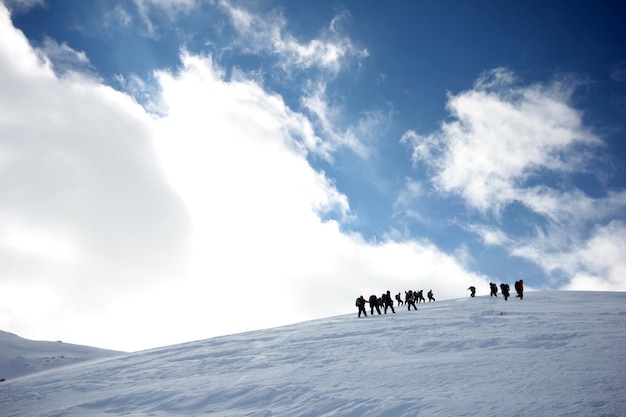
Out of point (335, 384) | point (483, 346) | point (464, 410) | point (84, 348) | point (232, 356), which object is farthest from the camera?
point (84, 348)

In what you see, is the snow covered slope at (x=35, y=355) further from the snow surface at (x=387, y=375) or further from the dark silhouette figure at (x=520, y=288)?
the dark silhouette figure at (x=520, y=288)

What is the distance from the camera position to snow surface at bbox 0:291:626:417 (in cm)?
765

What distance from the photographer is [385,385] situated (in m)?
9.42

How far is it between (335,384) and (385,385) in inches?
57.2

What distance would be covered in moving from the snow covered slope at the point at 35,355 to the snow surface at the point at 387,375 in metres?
7.55

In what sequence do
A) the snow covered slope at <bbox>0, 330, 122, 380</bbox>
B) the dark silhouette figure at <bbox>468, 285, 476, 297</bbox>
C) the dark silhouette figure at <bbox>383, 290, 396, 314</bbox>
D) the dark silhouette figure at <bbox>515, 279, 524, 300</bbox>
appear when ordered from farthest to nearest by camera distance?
the dark silhouette figure at <bbox>468, 285, 476, 297</bbox>
the dark silhouette figure at <bbox>515, 279, 524, 300</bbox>
the dark silhouette figure at <bbox>383, 290, 396, 314</bbox>
the snow covered slope at <bbox>0, 330, 122, 380</bbox>

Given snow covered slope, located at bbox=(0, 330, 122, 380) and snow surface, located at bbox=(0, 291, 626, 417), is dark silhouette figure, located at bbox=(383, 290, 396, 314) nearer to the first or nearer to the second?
snow surface, located at bbox=(0, 291, 626, 417)

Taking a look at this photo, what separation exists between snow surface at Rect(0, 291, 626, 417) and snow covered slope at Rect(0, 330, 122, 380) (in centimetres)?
755

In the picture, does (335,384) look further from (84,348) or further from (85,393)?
(84,348)

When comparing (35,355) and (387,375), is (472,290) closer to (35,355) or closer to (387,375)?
(387,375)

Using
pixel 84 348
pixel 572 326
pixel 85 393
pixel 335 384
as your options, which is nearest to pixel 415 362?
pixel 335 384

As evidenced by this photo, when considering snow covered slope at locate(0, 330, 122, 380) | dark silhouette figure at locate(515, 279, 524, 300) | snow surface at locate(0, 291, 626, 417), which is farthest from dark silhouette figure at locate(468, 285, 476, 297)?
snow covered slope at locate(0, 330, 122, 380)

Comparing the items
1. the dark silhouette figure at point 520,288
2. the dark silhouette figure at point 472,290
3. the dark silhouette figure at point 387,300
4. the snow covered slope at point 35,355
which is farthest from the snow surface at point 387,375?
the dark silhouette figure at point 472,290

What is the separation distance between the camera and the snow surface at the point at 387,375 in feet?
25.1
